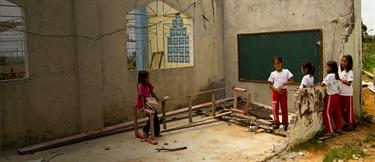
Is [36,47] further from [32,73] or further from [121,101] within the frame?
[121,101]

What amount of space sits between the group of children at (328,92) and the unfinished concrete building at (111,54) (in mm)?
811

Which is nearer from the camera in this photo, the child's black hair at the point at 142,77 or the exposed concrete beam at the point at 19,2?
the exposed concrete beam at the point at 19,2

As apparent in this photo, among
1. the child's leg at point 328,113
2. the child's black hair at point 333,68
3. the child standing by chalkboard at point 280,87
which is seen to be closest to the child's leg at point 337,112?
the child's leg at point 328,113

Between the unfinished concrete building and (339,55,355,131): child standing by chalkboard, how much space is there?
0.76 metres

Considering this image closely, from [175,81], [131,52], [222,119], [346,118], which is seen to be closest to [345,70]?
[346,118]

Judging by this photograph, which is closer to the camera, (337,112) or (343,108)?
(337,112)

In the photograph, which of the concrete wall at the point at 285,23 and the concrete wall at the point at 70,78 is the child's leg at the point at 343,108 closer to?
the concrete wall at the point at 285,23

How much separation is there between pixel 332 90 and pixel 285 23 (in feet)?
8.80

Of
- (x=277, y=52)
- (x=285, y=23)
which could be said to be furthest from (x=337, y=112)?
(x=285, y=23)

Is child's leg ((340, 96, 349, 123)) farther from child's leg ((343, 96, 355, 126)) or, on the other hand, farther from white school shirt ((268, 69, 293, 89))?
white school shirt ((268, 69, 293, 89))

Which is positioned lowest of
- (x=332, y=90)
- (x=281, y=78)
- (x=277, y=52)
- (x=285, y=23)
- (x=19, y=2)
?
(x=332, y=90)

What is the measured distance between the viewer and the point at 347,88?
7.62 m

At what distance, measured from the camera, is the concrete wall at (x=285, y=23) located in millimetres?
8420

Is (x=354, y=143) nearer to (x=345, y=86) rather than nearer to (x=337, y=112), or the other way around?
(x=337, y=112)
